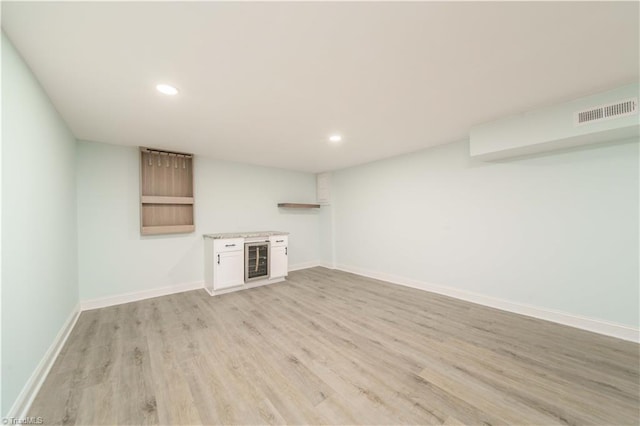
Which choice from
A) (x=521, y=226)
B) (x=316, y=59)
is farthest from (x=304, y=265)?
(x=316, y=59)

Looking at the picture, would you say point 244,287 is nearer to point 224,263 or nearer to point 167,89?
point 224,263

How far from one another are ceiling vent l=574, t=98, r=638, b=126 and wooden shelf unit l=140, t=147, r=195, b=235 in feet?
16.5

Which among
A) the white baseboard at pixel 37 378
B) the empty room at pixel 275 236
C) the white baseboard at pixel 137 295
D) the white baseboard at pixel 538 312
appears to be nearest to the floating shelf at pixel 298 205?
the empty room at pixel 275 236

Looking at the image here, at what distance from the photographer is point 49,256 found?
6.54 feet

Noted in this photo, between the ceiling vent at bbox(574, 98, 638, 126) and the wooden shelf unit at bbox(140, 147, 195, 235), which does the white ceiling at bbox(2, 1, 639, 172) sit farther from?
the wooden shelf unit at bbox(140, 147, 195, 235)

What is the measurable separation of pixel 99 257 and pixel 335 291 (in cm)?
351

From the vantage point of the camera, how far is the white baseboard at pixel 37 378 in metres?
1.37

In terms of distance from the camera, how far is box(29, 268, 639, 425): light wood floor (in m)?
1.43

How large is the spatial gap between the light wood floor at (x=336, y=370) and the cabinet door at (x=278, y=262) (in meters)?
1.27

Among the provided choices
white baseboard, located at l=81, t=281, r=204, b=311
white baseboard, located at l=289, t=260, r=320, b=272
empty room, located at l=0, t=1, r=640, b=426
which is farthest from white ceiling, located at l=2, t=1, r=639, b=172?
white baseboard, located at l=289, t=260, r=320, b=272

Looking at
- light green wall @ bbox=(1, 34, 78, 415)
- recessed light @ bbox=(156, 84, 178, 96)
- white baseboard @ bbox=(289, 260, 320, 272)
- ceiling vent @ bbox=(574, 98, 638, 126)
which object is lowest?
white baseboard @ bbox=(289, 260, 320, 272)

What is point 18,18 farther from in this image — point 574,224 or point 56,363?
point 574,224

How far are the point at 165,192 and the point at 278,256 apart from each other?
2.19 m

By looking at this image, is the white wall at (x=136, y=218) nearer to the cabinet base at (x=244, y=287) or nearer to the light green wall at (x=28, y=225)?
the cabinet base at (x=244, y=287)
